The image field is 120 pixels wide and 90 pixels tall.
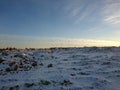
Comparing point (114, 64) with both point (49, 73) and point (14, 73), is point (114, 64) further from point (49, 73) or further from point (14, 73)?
point (14, 73)

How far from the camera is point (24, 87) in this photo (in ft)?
40.2

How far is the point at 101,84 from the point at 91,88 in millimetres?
1090

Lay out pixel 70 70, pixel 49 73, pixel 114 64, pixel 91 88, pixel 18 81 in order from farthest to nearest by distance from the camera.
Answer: pixel 114 64
pixel 70 70
pixel 49 73
pixel 18 81
pixel 91 88

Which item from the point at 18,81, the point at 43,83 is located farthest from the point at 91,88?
the point at 18,81

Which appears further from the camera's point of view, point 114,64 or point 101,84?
point 114,64

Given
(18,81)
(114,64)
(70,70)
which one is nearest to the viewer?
(18,81)

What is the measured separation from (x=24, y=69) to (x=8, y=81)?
3.68 m

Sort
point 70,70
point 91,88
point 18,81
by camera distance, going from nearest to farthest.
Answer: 1. point 91,88
2. point 18,81
3. point 70,70

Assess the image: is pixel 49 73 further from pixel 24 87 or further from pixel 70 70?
pixel 24 87

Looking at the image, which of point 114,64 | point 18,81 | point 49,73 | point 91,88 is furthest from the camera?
point 114,64

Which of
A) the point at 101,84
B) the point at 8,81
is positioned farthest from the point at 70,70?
the point at 8,81

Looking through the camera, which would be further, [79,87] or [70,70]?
[70,70]

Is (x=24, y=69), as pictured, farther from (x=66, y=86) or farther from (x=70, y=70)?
(x=66, y=86)

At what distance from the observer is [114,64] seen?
19.4 meters
